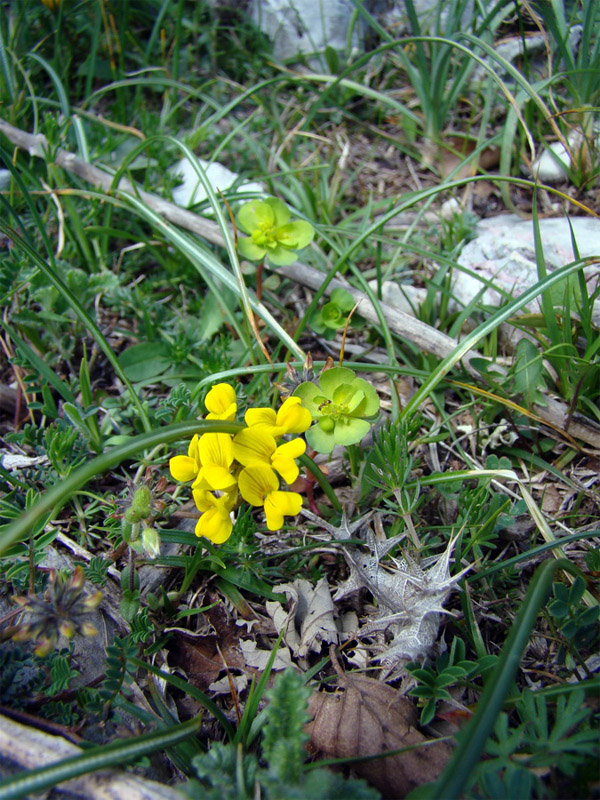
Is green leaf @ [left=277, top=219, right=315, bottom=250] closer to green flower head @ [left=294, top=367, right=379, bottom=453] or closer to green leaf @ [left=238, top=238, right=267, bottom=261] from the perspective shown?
green leaf @ [left=238, top=238, right=267, bottom=261]

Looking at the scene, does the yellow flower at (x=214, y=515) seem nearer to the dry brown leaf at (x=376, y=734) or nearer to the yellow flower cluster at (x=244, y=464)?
the yellow flower cluster at (x=244, y=464)

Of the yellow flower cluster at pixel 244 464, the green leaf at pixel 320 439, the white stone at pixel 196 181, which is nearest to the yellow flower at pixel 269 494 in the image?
the yellow flower cluster at pixel 244 464

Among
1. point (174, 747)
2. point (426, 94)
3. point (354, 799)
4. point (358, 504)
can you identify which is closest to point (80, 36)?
point (426, 94)

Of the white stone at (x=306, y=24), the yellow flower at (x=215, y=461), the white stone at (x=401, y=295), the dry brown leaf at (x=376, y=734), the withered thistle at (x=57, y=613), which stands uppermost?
the white stone at (x=306, y=24)

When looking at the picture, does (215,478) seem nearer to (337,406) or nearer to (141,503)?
(141,503)

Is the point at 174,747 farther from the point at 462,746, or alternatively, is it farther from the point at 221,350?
the point at 221,350

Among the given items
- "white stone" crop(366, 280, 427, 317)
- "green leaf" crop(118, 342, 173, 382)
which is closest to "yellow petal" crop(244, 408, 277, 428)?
"green leaf" crop(118, 342, 173, 382)

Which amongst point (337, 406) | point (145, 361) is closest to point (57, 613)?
point (337, 406)
